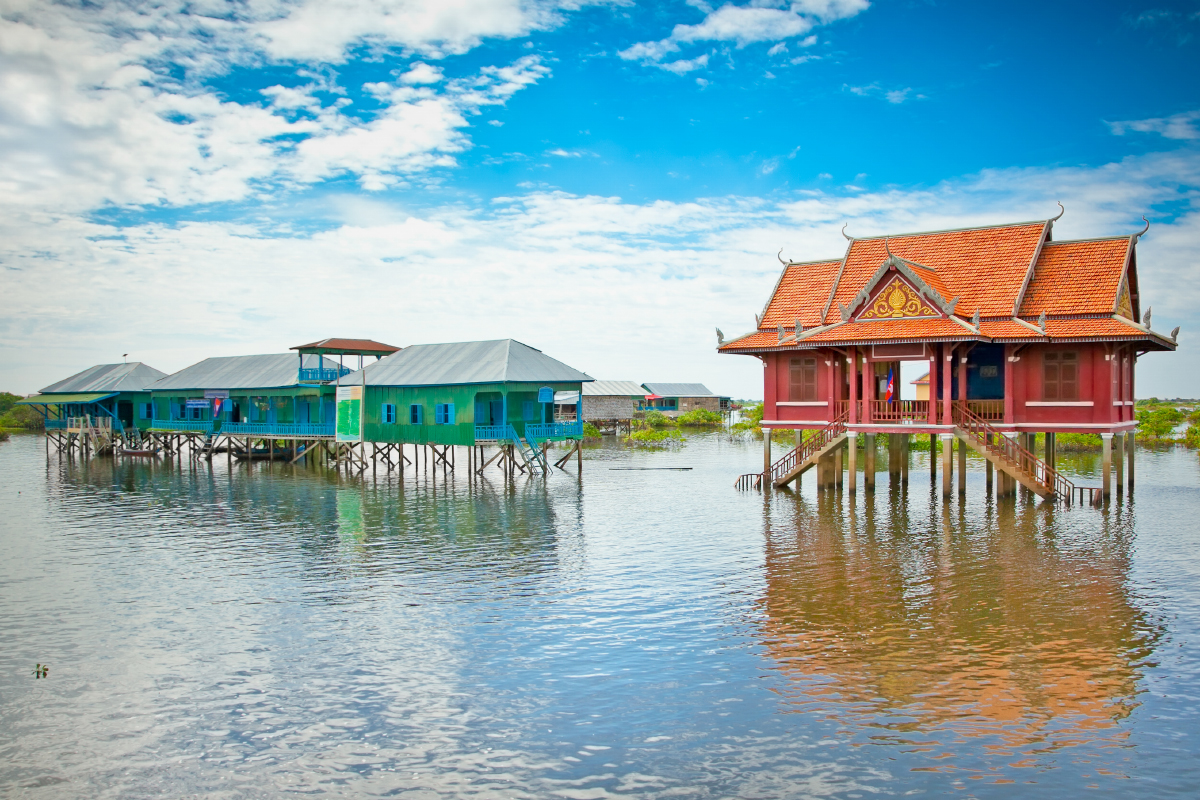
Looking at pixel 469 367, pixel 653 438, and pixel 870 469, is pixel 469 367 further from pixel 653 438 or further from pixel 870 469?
pixel 653 438

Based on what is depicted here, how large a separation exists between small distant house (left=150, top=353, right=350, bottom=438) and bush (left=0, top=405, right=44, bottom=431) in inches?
1771

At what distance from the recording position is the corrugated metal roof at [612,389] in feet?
266

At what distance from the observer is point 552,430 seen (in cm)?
3941

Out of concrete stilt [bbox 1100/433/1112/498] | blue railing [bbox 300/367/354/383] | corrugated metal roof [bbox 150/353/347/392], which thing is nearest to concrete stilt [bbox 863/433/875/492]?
concrete stilt [bbox 1100/433/1112/498]

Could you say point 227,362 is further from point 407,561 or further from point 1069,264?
point 1069,264

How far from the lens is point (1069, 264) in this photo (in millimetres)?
29094

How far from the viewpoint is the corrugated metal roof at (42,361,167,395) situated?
60438 mm

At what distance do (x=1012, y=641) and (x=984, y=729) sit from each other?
384 centimetres

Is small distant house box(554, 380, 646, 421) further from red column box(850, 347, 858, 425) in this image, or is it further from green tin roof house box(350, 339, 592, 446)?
red column box(850, 347, 858, 425)

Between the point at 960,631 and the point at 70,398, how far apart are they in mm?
62683

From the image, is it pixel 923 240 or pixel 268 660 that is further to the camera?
pixel 923 240

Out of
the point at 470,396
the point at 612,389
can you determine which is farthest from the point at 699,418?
the point at 470,396

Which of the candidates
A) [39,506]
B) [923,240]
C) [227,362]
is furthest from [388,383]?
[923,240]

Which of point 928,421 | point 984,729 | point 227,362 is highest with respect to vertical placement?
point 227,362
